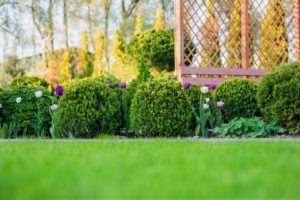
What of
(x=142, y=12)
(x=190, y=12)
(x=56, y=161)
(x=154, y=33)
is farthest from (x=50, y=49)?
(x=56, y=161)

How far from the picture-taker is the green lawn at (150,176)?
62.4 inches

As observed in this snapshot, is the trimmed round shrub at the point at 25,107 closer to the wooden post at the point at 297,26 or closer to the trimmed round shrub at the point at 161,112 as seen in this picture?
the trimmed round shrub at the point at 161,112

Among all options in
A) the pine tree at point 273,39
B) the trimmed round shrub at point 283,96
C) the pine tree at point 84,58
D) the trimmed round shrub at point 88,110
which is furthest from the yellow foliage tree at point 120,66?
the trimmed round shrub at point 283,96

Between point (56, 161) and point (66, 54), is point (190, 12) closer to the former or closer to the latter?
point (56, 161)

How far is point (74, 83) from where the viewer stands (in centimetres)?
595

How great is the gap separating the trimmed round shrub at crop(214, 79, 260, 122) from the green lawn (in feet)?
12.3

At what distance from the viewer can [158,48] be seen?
12.2 m

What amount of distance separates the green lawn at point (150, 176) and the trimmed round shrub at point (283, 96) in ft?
10.3

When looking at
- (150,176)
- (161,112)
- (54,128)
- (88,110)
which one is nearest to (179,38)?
(161,112)

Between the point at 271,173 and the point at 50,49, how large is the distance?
16.4 meters

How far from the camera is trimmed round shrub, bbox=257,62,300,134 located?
18.7ft

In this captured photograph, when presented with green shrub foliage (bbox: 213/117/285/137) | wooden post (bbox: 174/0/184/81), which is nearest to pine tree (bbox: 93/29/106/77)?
wooden post (bbox: 174/0/184/81)

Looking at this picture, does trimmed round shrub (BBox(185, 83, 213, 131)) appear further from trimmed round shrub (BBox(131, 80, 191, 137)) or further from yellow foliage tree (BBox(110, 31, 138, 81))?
yellow foliage tree (BBox(110, 31, 138, 81))

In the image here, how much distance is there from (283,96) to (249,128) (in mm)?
634
